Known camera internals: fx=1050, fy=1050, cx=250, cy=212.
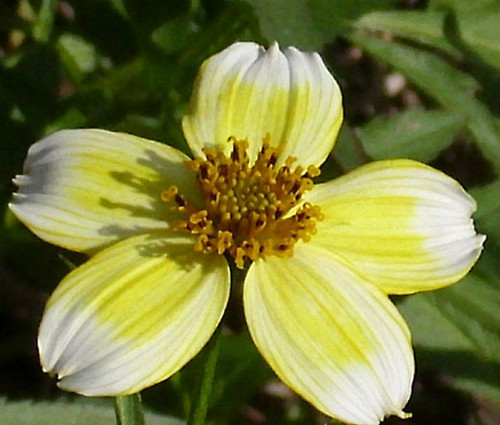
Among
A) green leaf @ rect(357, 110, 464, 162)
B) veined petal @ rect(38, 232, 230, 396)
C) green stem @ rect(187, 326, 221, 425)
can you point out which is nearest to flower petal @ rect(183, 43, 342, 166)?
veined petal @ rect(38, 232, 230, 396)

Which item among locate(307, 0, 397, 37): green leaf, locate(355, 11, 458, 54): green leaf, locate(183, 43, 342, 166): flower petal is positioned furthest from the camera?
locate(355, 11, 458, 54): green leaf

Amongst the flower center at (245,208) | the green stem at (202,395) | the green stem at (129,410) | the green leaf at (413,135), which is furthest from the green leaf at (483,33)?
the green stem at (129,410)

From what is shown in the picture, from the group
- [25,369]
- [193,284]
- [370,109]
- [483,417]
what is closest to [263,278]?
[193,284]

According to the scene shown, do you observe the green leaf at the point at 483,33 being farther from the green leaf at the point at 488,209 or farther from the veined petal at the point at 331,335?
the veined petal at the point at 331,335

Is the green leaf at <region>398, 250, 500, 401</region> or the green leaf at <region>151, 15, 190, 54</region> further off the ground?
the green leaf at <region>151, 15, 190, 54</region>

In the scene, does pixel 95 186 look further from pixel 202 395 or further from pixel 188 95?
pixel 188 95

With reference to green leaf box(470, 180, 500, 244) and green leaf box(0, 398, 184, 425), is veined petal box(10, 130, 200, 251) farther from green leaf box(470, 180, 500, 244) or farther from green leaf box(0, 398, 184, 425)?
green leaf box(470, 180, 500, 244)

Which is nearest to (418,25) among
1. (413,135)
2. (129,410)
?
(413,135)
